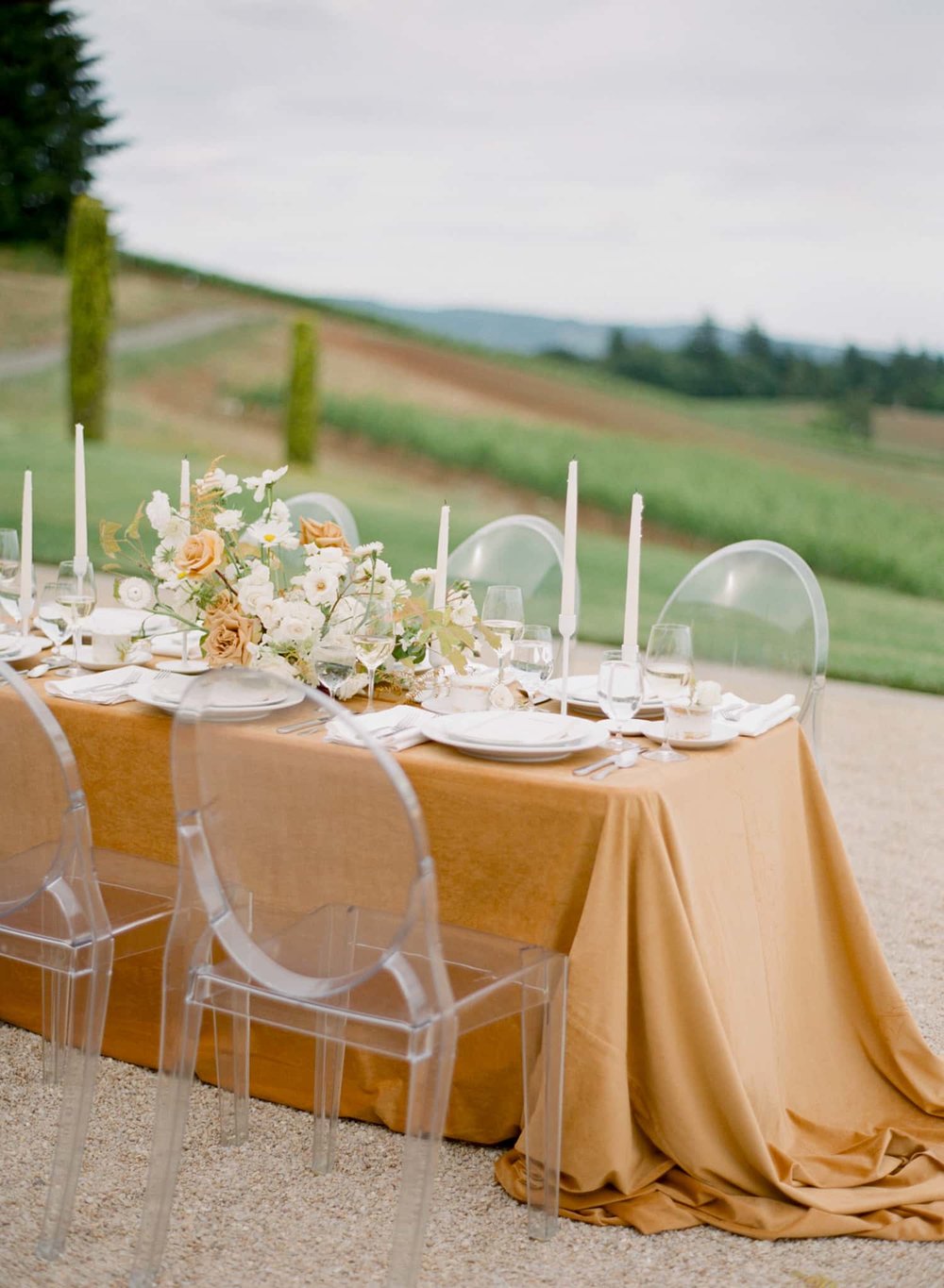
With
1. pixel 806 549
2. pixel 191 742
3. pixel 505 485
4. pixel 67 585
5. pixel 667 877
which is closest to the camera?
pixel 191 742

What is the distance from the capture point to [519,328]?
1535 cm

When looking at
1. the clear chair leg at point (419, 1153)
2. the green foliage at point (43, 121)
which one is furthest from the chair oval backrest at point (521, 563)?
the green foliage at point (43, 121)

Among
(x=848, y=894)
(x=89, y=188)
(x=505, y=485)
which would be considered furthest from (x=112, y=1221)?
(x=89, y=188)

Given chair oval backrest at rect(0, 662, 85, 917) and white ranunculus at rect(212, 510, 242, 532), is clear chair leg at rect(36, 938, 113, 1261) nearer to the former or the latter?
chair oval backrest at rect(0, 662, 85, 917)

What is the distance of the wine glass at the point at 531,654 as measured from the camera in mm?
2535

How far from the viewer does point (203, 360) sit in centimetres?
1606

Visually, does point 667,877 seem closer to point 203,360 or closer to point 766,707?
point 766,707

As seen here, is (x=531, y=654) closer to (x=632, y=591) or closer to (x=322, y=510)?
(x=632, y=591)

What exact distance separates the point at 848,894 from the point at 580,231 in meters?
12.9

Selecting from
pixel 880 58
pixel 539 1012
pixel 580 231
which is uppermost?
pixel 880 58

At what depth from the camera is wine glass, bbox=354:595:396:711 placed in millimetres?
2668

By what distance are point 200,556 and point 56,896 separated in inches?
24.4

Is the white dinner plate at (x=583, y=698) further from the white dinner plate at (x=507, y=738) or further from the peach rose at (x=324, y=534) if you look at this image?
the peach rose at (x=324, y=534)

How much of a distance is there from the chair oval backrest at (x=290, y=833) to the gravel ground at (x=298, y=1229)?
496mm
